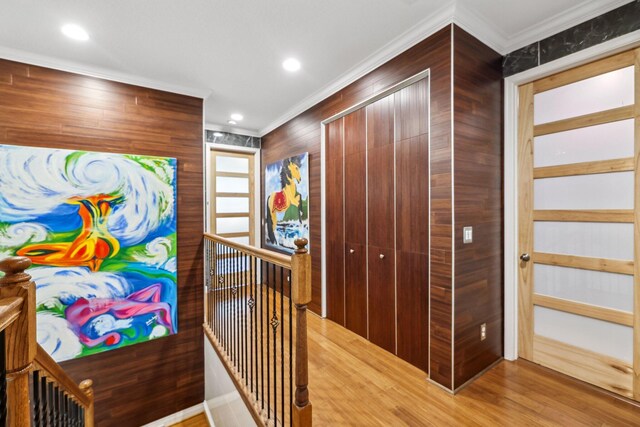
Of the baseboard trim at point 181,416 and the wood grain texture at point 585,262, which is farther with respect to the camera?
the baseboard trim at point 181,416

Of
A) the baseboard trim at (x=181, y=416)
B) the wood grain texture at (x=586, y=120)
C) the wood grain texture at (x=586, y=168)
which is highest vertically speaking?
the wood grain texture at (x=586, y=120)

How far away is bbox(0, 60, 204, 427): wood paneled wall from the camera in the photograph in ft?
7.79

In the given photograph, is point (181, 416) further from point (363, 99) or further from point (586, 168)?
point (586, 168)

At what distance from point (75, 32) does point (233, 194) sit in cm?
285

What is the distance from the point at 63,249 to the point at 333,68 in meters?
2.98

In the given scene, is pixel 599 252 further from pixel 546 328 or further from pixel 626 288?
pixel 546 328

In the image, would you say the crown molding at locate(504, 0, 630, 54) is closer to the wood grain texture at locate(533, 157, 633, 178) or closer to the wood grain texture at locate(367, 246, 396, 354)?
the wood grain texture at locate(533, 157, 633, 178)

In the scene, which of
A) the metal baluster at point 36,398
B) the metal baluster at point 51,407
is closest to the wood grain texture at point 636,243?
the metal baluster at point 36,398

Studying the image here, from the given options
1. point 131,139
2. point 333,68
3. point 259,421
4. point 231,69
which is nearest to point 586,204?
point 333,68

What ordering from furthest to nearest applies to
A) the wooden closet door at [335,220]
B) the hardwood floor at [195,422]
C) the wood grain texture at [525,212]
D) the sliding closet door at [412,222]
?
the wooden closet door at [335,220] < the hardwood floor at [195,422] < the wood grain texture at [525,212] < the sliding closet door at [412,222]

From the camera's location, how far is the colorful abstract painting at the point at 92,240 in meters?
2.30

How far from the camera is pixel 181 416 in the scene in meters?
2.90

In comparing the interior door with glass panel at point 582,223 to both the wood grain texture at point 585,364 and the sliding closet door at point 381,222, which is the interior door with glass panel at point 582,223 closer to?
the wood grain texture at point 585,364

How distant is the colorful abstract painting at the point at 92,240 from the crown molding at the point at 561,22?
3348mm
